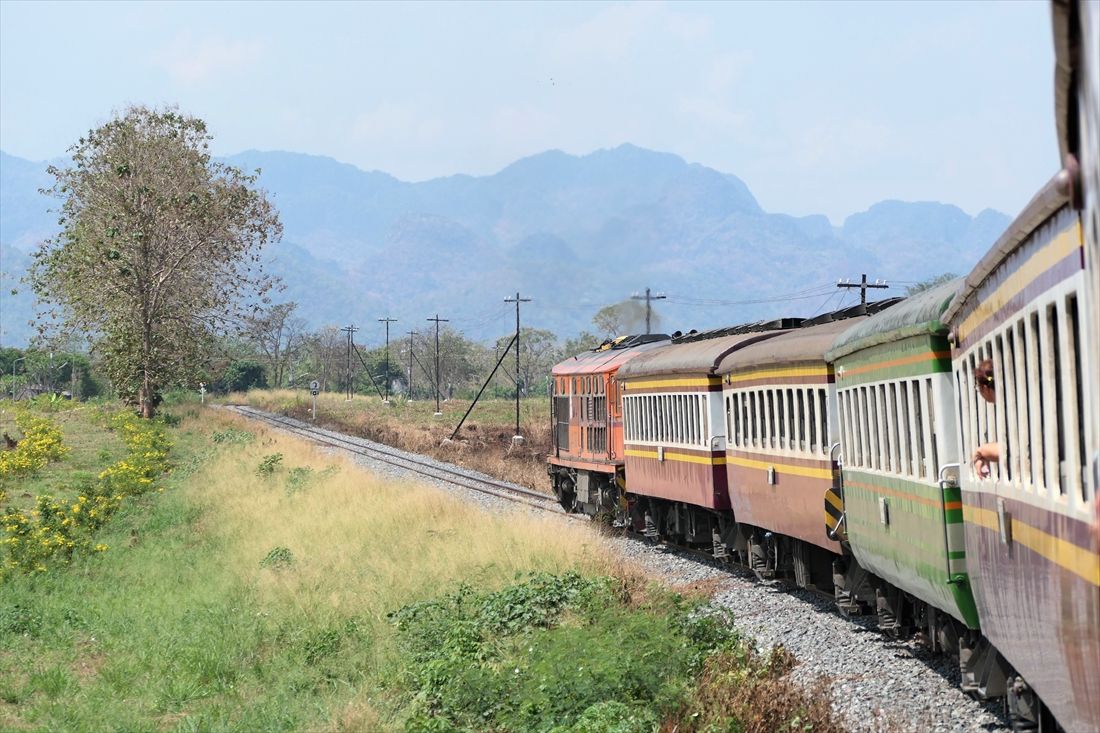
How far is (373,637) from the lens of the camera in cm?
1506

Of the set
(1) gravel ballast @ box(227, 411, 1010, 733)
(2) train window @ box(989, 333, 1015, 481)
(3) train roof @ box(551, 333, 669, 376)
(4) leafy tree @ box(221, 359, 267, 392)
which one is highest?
(4) leafy tree @ box(221, 359, 267, 392)

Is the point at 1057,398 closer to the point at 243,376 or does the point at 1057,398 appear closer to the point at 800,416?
the point at 800,416

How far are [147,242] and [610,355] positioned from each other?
2985 centimetres

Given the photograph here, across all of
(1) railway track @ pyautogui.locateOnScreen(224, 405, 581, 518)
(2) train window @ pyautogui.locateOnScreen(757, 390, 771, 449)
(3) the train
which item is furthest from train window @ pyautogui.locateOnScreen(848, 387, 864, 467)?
(1) railway track @ pyautogui.locateOnScreen(224, 405, 581, 518)

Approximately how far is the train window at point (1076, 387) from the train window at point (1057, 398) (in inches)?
7.7

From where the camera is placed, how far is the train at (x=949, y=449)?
529 centimetres

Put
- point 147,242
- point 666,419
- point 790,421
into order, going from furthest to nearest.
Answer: point 147,242
point 666,419
point 790,421

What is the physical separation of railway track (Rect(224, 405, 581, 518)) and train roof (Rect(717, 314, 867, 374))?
1099 centimetres

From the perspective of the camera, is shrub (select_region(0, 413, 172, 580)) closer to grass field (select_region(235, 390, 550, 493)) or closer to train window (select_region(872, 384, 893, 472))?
grass field (select_region(235, 390, 550, 493))

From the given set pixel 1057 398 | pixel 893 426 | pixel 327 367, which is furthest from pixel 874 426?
pixel 327 367

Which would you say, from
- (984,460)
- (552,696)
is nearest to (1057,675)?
(984,460)

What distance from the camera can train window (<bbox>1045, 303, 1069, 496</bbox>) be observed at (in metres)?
5.76

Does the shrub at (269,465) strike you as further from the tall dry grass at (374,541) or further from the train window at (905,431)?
the train window at (905,431)

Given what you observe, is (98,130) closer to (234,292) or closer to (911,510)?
(234,292)
